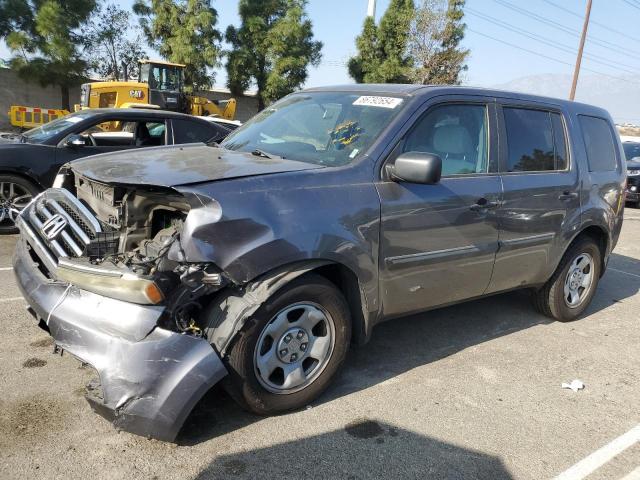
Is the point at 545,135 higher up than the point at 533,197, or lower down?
higher up

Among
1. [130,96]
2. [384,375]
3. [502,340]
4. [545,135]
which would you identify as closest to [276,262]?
[384,375]

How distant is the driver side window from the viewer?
3572 mm

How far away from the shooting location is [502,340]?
14.8ft

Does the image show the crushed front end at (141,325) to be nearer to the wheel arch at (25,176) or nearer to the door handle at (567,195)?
the door handle at (567,195)

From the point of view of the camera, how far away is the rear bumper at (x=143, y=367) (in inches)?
100.0

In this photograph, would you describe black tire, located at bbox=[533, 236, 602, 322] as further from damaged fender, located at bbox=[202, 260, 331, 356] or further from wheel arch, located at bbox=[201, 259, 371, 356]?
damaged fender, located at bbox=[202, 260, 331, 356]

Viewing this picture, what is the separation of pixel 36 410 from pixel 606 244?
495 centimetres

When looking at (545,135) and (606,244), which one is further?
(606,244)

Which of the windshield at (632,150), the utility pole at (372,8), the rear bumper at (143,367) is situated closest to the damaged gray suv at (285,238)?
the rear bumper at (143,367)

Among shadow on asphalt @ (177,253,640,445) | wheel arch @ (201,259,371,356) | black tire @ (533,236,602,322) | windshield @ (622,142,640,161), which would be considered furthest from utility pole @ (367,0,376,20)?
wheel arch @ (201,259,371,356)

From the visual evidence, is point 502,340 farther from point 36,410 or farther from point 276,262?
point 36,410

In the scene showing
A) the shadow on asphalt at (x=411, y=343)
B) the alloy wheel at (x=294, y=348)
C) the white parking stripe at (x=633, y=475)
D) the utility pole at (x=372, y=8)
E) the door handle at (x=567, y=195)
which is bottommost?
the white parking stripe at (x=633, y=475)

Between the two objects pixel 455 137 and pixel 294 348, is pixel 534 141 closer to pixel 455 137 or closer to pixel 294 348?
pixel 455 137

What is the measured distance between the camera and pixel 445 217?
3.55 metres
